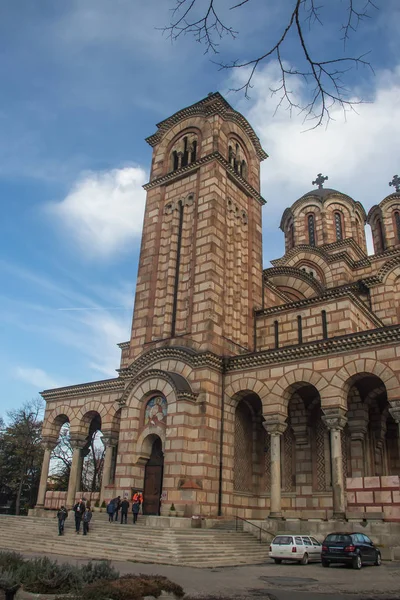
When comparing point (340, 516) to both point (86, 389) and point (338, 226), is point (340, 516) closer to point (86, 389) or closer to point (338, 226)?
point (86, 389)

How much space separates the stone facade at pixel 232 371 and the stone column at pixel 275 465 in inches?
2.2

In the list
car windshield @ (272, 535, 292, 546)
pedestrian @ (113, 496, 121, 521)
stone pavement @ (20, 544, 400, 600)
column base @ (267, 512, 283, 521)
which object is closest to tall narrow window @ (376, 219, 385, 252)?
column base @ (267, 512, 283, 521)

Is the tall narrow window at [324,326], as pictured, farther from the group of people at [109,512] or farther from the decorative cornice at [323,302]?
the group of people at [109,512]

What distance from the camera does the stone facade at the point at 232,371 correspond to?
19.8 m

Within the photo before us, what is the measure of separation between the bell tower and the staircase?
779 centimetres

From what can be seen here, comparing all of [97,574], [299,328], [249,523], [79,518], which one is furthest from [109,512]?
[299,328]

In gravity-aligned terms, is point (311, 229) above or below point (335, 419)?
above

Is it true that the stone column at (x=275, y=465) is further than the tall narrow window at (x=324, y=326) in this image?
No

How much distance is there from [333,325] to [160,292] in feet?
28.0

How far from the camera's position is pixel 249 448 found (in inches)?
916

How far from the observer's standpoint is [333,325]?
2311cm

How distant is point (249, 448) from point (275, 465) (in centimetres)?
330

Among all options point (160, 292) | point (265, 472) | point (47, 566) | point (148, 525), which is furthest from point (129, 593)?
point (160, 292)

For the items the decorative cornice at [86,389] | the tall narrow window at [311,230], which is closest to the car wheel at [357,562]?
the decorative cornice at [86,389]
